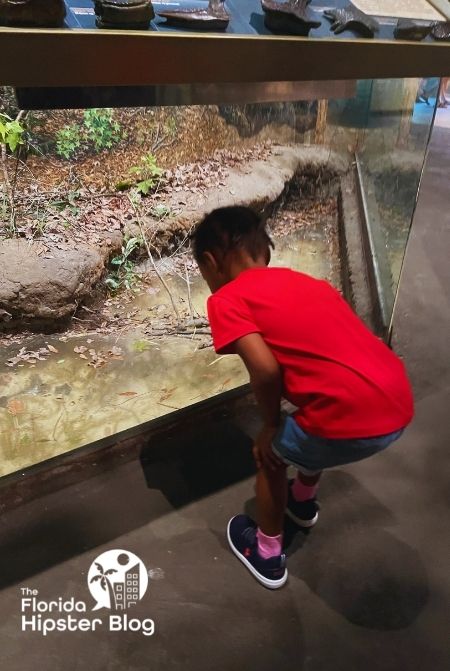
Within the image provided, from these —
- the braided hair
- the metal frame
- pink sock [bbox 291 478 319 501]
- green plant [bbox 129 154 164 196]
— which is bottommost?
pink sock [bbox 291 478 319 501]

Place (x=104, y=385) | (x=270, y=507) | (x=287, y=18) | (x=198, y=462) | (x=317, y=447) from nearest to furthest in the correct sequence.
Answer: (x=287, y=18) < (x=317, y=447) < (x=270, y=507) < (x=198, y=462) < (x=104, y=385)

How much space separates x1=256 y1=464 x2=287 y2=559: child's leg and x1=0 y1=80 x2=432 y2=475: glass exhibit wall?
2.86ft

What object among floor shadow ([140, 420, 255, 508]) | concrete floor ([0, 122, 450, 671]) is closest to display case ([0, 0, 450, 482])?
floor shadow ([140, 420, 255, 508])

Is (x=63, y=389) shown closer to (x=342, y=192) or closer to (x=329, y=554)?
(x=329, y=554)

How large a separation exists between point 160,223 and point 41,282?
0.89 metres

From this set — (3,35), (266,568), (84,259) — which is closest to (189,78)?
(3,35)

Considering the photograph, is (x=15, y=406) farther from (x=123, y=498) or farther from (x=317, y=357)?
(x=317, y=357)

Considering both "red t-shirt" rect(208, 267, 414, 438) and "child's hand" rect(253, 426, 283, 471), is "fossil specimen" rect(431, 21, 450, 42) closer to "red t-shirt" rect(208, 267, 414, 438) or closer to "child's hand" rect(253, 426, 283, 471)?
"red t-shirt" rect(208, 267, 414, 438)

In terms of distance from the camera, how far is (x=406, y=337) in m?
3.47

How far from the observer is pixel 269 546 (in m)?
1.95

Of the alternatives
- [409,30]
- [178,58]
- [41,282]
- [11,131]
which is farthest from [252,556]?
[11,131]

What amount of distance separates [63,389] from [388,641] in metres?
1.90

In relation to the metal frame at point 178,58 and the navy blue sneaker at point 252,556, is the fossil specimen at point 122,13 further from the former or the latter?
the navy blue sneaker at point 252,556

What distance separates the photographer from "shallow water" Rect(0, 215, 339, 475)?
247 cm
